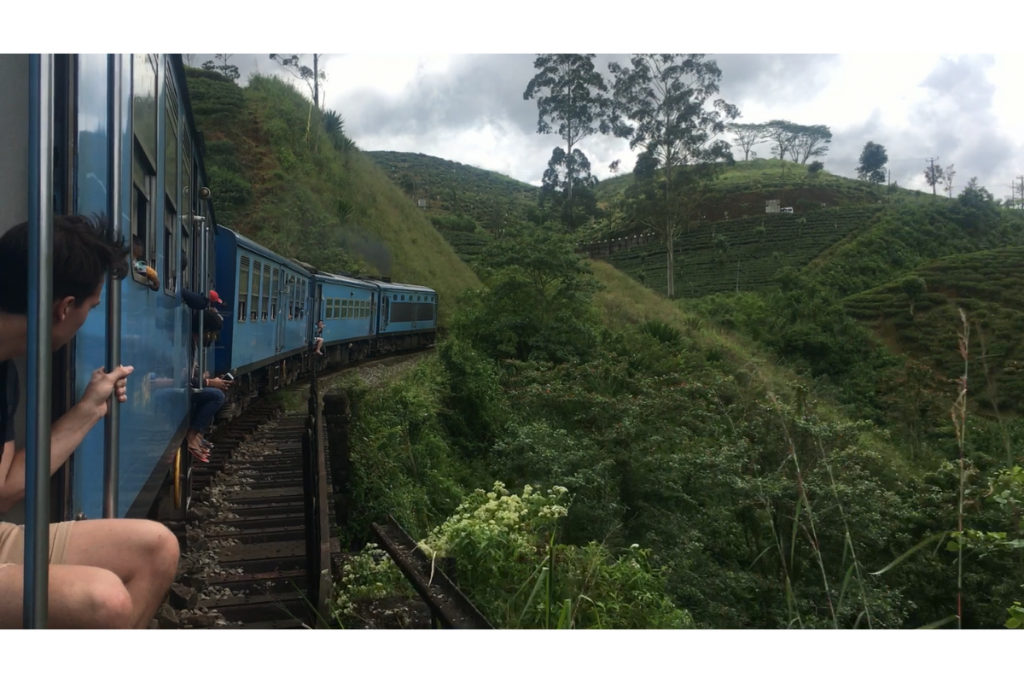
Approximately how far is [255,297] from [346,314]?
6.51 metres

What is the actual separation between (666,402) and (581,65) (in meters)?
A: 5.49

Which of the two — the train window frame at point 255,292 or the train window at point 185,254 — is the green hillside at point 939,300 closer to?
the train window frame at point 255,292

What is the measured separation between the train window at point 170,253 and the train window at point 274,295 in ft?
18.4

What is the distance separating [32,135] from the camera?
3.82 ft

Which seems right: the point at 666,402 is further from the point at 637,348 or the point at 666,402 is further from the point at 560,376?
the point at 637,348

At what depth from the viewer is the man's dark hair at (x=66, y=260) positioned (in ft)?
4.24

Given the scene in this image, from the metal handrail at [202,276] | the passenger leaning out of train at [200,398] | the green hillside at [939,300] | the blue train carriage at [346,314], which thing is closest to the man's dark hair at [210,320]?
the passenger leaning out of train at [200,398]

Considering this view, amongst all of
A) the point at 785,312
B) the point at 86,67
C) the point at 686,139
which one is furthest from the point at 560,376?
the point at 785,312

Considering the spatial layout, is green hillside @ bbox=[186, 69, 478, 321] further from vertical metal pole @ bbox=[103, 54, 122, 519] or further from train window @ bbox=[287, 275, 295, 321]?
vertical metal pole @ bbox=[103, 54, 122, 519]

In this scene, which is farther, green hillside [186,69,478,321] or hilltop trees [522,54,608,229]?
green hillside [186,69,478,321]

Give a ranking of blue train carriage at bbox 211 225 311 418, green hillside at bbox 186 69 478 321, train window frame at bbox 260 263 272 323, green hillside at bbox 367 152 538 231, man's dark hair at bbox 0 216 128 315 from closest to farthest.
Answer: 1. man's dark hair at bbox 0 216 128 315
2. blue train carriage at bbox 211 225 311 418
3. train window frame at bbox 260 263 272 323
4. green hillside at bbox 186 69 478 321
5. green hillside at bbox 367 152 538 231

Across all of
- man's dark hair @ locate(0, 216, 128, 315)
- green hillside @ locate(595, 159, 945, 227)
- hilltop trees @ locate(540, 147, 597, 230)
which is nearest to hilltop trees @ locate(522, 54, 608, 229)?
hilltop trees @ locate(540, 147, 597, 230)

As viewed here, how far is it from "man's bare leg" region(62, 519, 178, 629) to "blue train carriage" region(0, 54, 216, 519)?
5.4 inches

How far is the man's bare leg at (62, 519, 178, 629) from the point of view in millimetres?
1475
